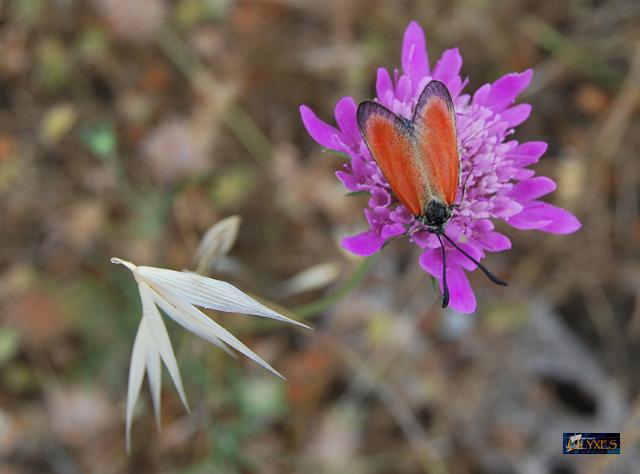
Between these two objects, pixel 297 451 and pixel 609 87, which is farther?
pixel 609 87

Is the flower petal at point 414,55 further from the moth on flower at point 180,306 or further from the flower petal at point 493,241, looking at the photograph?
the moth on flower at point 180,306

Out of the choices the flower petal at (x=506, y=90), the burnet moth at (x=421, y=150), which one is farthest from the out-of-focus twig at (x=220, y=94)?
the burnet moth at (x=421, y=150)

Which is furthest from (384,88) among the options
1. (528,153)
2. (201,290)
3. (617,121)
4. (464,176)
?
(617,121)

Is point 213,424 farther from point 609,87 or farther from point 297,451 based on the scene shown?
point 609,87

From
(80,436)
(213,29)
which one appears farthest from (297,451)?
(213,29)

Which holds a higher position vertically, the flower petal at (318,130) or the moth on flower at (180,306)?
the flower petal at (318,130)

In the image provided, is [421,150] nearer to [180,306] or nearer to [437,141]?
[437,141]
